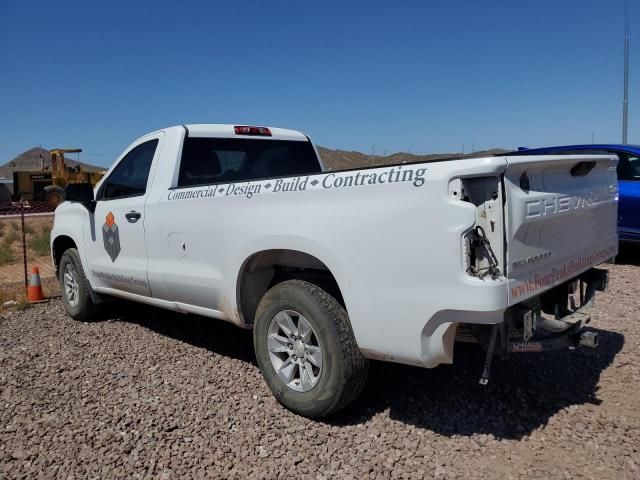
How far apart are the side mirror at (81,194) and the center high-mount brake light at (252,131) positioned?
1.62 meters

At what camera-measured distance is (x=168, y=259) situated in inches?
179

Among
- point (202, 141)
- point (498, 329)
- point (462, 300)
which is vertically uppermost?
point (202, 141)

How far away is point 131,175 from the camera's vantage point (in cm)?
529

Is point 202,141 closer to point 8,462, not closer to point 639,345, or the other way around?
point 8,462

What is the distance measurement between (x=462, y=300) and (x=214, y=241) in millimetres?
2012

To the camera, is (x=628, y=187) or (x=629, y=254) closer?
(x=628, y=187)

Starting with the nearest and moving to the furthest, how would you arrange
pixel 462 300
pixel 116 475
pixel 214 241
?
pixel 462 300, pixel 116 475, pixel 214 241

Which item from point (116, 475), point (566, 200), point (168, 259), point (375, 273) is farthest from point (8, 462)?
point (566, 200)

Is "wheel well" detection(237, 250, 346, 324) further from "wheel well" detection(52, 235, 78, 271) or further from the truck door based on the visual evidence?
"wheel well" detection(52, 235, 78, 271)

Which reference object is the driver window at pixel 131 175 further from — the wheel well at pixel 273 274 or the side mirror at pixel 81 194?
the wheel well at pixel 273 274

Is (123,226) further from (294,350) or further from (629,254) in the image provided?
(629,254)

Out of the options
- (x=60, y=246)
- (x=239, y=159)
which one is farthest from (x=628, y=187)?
(x=60, y=246)

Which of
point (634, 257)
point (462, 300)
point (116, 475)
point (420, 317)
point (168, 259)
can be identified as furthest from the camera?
point (634, 257)

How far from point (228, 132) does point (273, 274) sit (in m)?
1.74
